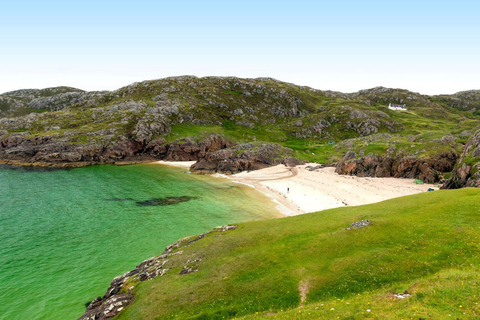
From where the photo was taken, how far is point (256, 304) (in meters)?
21.9

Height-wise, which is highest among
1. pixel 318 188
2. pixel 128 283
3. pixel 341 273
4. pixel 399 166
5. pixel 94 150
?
pixel 94 150

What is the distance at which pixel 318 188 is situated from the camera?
8875 centimetres

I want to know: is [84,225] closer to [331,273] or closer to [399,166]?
[331,273]

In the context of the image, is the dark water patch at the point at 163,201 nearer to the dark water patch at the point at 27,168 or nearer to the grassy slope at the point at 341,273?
the grassy slope at the point at 341,273

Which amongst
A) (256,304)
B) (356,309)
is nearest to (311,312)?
(356,309)

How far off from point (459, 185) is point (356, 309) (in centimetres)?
7389

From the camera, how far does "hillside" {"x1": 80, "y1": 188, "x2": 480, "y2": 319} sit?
17.8 m

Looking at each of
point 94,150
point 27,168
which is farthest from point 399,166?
point 27,168

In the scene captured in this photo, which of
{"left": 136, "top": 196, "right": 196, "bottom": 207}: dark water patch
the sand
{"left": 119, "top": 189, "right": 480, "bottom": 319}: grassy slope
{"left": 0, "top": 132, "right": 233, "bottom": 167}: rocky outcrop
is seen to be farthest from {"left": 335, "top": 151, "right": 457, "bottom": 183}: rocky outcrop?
{"left": 0, "top": 132, "right": 233, "bottom": 167}: rocky outcrop

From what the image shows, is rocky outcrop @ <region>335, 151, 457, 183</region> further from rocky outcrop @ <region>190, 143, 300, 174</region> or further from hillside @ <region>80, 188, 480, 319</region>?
hillside @ <region>80, 188, 480, 319</region>

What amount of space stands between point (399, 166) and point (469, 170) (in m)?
34.1

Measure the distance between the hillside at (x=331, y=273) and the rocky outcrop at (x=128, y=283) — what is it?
15cm

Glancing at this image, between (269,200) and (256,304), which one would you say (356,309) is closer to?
(256,304)

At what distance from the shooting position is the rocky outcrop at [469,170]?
63.0 m
